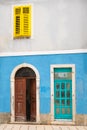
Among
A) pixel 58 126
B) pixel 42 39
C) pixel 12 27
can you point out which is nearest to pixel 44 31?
pixel 42 39

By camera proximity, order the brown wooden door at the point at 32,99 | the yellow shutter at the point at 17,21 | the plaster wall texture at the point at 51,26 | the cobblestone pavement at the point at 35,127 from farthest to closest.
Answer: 1. the yellow shutter at the point at 17,21
2. the brown wooden door at the point at 32,99
3. the plaster wall texture at the point at 51,26
4. the cobblestone pavement at the point at 35,127

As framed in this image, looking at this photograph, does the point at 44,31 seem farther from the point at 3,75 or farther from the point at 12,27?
the point at 3,75

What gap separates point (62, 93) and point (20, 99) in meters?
1.97

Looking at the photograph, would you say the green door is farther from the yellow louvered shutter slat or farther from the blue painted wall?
the yellow louvered shutter slat

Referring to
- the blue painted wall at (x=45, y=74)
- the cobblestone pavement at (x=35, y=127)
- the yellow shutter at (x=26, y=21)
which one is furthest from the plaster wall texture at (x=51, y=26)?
the cobblestone pavement at (x=35, y=127)

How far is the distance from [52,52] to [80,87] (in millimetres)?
1999

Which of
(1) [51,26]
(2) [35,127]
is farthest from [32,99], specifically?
(1) [51,26]

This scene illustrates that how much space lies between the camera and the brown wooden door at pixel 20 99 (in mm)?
16438

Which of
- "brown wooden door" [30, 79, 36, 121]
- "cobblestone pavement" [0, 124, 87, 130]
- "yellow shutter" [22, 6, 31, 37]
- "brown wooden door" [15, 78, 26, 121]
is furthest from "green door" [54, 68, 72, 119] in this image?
"yellow shutter" [22, 6, 31, 37]

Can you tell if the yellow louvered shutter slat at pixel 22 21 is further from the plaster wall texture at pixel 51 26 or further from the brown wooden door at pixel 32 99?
the brown wooden door at pixel 32 99

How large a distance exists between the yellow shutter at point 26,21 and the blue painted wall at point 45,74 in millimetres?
1114

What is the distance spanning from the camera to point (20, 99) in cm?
1655

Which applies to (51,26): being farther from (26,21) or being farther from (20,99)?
(20,99)

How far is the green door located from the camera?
1602cm
